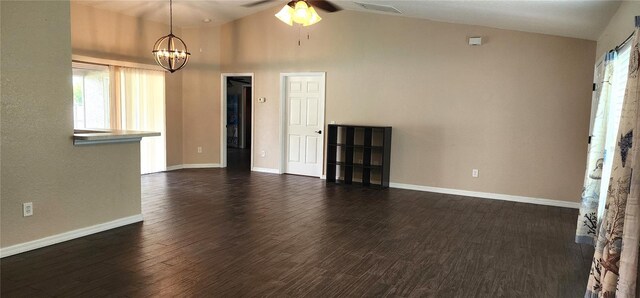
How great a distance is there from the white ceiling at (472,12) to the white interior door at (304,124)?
1.41 meters

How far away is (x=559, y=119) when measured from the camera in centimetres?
587

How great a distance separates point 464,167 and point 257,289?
4549 millimetres

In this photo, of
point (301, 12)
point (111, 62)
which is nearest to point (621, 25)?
point (301, 12)

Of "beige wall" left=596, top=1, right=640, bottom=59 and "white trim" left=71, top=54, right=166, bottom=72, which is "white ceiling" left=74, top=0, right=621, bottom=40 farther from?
"white trim" left=71, top=54, right=166, bottom=72

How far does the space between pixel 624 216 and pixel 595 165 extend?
182 cm

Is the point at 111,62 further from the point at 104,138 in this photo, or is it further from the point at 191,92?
the point at 104,138

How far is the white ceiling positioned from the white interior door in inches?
55.5

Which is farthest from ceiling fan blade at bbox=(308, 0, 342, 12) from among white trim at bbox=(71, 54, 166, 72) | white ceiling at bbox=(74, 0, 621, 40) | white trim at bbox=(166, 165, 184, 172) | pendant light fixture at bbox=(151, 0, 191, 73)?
white trim at bbox=(166, 165, 184, 172)

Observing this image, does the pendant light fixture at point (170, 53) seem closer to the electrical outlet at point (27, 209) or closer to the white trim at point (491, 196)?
the electrical outlet at point (27, 209)

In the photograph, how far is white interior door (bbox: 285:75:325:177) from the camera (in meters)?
7.86

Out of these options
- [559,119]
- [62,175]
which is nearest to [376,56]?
[559,119]

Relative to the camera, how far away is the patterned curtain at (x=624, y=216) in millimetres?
2199

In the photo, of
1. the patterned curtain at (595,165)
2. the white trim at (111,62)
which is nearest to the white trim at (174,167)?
the white trim at (111,62)

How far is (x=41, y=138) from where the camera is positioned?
370 cm
